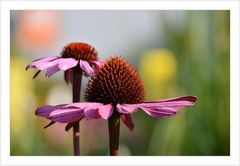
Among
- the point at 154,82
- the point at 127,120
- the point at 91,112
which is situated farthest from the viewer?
the point at 154,82

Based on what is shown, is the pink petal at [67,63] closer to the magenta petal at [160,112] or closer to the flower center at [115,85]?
the flower center at [115,85]

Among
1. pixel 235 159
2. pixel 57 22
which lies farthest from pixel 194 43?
pixel 235 159

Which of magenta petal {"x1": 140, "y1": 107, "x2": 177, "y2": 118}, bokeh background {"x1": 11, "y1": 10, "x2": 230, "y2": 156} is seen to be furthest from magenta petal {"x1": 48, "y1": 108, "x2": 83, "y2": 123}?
bokeh background {"x1": 11, "y1": 10, "x2": 230, "y2": 156}

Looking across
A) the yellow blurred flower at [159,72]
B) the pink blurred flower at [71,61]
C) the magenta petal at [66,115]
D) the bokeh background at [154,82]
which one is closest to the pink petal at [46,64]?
the pink blurred flower at [71,61]

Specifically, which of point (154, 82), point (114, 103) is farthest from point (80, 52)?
point (154, 82)

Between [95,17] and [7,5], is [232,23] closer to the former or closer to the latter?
[95,17]

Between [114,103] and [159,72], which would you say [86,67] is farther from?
[159,72]
